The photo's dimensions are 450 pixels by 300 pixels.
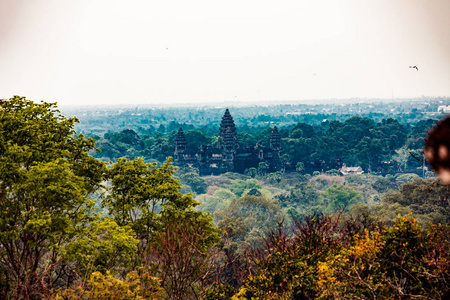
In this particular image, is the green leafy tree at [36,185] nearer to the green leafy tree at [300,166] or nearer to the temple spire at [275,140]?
the temple spire at [275,140]

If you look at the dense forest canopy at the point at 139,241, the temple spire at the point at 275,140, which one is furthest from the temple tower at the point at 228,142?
the dense forest canopy at the point at 139,241

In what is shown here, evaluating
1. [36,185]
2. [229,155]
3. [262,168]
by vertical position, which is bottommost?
[262,168]

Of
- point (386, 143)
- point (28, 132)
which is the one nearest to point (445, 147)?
point (28, 132)

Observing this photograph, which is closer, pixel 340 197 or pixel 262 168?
pixel 340 197

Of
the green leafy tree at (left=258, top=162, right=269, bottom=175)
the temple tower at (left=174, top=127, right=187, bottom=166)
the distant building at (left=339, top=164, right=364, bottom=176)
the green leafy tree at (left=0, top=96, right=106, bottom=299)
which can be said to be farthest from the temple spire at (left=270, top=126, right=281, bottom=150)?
the green leafy tree at (left=0, top=96, right=106, bottom=299)

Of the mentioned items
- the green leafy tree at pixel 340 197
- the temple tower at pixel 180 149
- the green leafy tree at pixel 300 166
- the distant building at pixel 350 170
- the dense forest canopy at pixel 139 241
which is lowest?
the distant building at pixel 350 170

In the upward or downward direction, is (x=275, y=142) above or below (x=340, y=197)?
above

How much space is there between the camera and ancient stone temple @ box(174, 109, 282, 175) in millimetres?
88812

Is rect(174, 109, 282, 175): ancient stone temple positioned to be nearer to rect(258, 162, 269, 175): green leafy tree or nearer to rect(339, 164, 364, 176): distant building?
rect(258, 162, 269, 175): green leafy tree

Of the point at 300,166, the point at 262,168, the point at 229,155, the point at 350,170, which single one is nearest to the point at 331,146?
the point at 350,170

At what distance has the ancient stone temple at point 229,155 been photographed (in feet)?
291

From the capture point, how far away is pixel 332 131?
111438 millimetres

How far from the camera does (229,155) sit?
89.2 metres

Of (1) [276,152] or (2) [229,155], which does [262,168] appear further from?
(2) [229,155]
